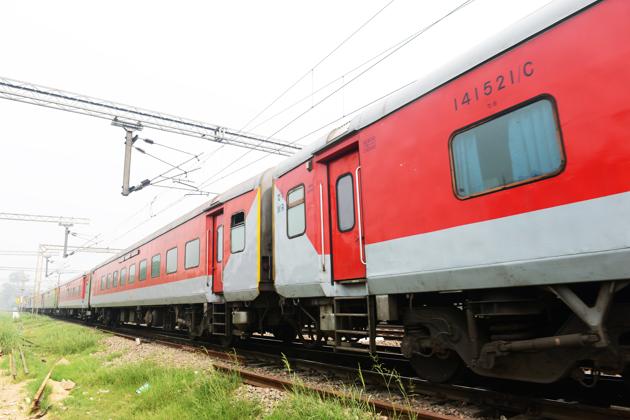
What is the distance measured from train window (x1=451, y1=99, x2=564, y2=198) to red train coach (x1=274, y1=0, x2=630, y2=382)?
0.01 metres

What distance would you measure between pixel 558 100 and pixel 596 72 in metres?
0.32

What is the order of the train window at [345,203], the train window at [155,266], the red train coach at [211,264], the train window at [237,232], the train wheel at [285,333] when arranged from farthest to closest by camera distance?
the train window at [155,266]
the train wheel at [285,333]
the train window at [237,232]
the red train coach at [211,264]
the train window at [345,203]

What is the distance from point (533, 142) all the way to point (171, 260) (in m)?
11.7

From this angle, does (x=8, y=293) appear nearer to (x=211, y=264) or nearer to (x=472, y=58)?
(x=211, y=264)

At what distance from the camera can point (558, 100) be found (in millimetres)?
3471

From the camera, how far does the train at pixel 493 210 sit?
3.19 m

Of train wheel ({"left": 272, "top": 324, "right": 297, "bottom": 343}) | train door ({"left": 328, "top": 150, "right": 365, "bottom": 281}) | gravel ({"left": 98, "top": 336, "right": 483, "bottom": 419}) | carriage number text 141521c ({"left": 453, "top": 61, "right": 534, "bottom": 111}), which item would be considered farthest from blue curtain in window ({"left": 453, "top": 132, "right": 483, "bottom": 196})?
train wheel ({"left": 272, "top": 324, "right": 297, "bottom": 343})

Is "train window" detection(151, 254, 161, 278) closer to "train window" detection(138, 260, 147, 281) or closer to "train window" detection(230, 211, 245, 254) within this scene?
"train window" detection(138, 260, 147, 281)

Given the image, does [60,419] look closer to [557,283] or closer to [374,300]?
[374,300]

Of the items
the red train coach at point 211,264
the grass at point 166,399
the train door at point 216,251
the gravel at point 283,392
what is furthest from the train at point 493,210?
the train door at point 216,251

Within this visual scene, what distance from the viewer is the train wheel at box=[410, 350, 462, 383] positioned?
196 inches

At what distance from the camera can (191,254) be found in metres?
11.6

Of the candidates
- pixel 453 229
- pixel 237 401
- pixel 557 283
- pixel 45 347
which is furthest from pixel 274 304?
pixel 45 347

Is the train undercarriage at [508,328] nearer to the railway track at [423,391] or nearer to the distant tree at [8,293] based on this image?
the railway track at [423,391]
